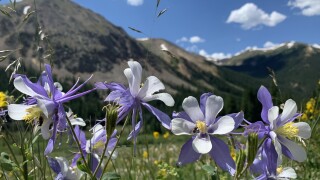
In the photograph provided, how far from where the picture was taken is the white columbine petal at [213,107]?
72.1 inches

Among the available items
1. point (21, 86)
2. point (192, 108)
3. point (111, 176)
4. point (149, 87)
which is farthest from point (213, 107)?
point (21, 86)

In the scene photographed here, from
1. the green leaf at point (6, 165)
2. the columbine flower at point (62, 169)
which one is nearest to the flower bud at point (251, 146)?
the columbine flower at point (62, 169)

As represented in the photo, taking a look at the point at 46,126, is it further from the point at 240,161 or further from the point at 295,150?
the point at 295,150

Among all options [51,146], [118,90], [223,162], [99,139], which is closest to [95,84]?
[118,90]

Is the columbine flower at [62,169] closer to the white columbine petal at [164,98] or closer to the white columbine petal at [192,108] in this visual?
the white columbine petal at [164,98]

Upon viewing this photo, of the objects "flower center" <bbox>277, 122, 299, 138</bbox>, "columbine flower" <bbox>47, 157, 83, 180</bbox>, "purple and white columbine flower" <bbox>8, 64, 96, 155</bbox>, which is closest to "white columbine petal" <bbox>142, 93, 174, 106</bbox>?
"purple and white columbine flower" <bbox>8, 64, 96, 155</bbox>

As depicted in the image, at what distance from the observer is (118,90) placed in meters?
1.97

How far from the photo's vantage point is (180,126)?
180 centimetres

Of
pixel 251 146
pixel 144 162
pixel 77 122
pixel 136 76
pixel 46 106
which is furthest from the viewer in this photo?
pixel 144 162

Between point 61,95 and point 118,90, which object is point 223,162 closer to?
point 118,90

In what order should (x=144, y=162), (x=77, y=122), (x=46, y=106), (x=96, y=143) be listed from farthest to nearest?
(x=144, y=162)
(x=96, y=143)
(x=77, y=122)
(x=46, y=106)

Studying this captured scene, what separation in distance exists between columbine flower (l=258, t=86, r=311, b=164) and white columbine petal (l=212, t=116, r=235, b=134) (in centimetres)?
22

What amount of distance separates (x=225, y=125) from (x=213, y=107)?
0.41 feet

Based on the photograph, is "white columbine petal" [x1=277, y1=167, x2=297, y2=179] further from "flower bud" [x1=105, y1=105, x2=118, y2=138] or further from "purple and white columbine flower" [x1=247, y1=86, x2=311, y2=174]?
"flower bud" [x1=105, y1=105, x2=118, y2=138]
